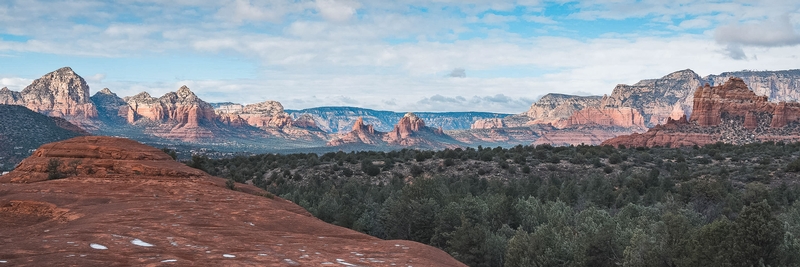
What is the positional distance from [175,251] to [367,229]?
2724cm

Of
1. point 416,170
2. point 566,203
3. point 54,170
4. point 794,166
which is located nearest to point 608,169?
point 794,166

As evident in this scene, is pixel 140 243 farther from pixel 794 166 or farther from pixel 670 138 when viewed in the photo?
pixel 670 138

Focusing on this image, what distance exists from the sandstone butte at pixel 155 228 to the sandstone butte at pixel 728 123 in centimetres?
9900

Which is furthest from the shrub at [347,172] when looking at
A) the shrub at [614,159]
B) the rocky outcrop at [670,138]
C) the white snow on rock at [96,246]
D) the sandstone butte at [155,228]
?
the rocky outcrop at [670,138]

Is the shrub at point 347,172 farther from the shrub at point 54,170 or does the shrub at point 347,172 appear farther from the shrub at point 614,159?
the shrub at point 54,170

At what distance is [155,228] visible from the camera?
1178cm

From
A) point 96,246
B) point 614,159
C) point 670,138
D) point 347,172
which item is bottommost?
point 347,172

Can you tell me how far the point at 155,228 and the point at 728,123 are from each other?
120 metres

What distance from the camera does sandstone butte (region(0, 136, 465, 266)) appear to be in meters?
9.14

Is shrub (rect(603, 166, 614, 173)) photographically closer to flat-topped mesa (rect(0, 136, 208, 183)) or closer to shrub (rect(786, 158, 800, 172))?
shrub (rect(786, 158, 800, 172))

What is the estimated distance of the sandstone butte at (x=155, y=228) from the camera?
9.14m

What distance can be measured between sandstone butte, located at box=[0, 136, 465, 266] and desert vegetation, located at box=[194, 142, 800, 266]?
10553 millimetres

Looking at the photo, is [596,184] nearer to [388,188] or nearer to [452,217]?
[388,188]

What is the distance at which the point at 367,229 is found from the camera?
36.5 m
